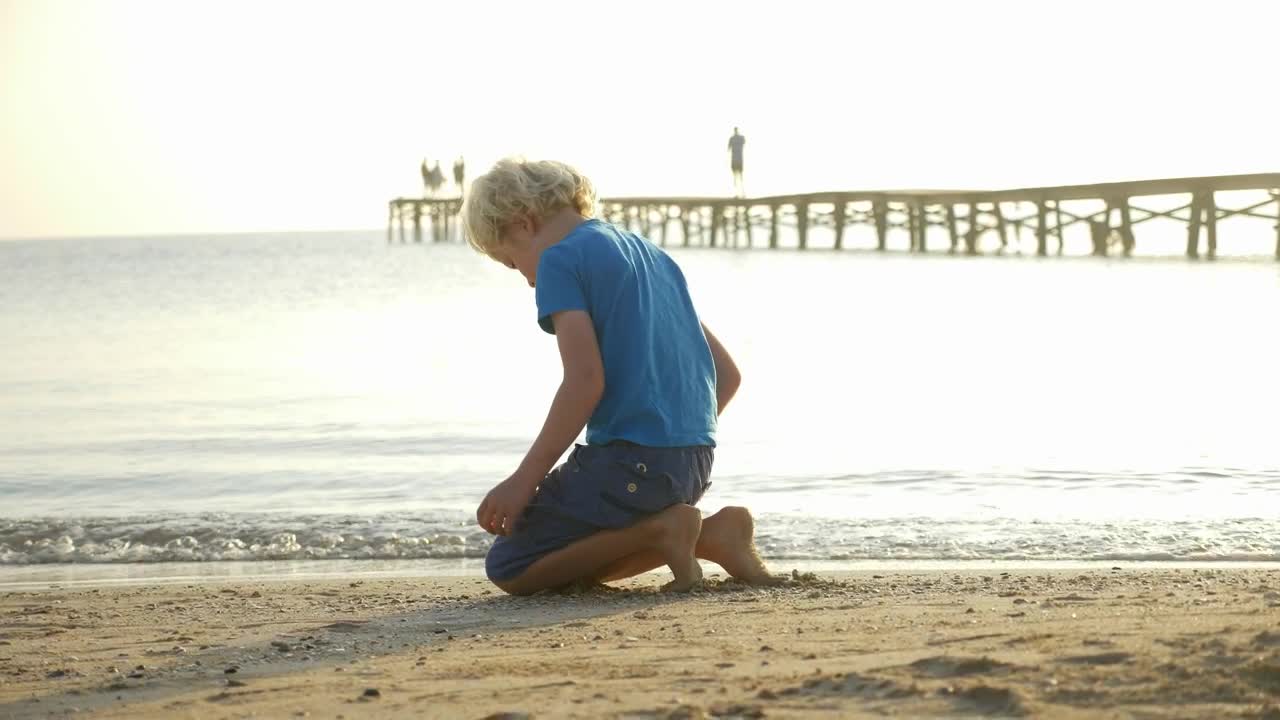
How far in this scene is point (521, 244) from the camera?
3.58 meters

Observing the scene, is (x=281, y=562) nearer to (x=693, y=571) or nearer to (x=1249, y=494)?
(x=693, y=571)

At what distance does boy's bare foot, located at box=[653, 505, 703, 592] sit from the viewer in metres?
3.53

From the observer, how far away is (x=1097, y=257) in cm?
2562

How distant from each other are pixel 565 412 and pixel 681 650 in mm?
745

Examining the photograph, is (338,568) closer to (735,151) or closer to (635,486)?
(635,486)

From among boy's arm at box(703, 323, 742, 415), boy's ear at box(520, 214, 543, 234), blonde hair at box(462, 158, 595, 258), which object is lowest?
boy's arm at box(703, 323, 742, 415)

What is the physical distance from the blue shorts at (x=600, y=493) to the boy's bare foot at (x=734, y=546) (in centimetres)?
10

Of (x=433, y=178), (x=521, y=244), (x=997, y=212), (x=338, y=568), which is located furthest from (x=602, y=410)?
(x=433, y=178)

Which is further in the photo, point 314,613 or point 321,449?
point 321,449

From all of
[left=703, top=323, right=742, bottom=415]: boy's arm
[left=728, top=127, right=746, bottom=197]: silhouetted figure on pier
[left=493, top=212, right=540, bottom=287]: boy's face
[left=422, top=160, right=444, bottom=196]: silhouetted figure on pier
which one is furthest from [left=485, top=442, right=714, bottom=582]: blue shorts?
[left=422, top=160, right=444, bottom=196]: silhouetted figure on pier

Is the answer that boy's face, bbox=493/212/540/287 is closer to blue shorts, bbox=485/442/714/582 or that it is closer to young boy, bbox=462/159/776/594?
young boy, bbox=462/159/776/594

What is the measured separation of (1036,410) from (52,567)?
15.8ft

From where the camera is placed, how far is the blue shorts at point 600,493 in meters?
3.50

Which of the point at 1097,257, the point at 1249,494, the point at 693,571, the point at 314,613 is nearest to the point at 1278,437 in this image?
the point at 1249,494
